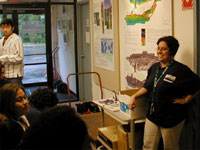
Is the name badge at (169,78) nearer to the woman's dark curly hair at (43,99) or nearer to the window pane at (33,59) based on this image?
the woman's dark curly hair at (43,99)

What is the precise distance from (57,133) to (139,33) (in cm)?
304

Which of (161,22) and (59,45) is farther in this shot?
(59,45)

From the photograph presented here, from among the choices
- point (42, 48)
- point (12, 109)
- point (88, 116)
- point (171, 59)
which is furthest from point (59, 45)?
point (12, 109)

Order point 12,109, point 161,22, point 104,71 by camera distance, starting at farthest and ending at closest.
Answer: point 104,71, point 161,22, point 12,109

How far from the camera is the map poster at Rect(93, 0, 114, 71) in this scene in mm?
4871

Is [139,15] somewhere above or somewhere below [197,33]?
above

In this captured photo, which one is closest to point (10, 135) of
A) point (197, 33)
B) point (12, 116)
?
point (12, 116)

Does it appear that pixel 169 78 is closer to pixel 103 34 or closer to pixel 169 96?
pixel 169 96

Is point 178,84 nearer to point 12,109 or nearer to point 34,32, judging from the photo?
point 12,109

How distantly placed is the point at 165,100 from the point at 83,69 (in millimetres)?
3944

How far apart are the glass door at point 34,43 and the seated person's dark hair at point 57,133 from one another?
531 cm

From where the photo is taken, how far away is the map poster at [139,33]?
348 centimetres

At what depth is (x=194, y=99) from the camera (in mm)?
2906

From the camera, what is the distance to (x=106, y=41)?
5.04m
